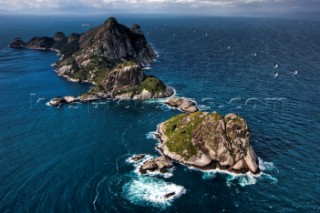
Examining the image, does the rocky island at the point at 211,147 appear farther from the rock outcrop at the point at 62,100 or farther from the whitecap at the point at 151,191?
the rock outcrop at the point at 62,100

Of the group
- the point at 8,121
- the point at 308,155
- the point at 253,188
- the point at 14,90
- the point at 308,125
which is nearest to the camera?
the point at 253,188

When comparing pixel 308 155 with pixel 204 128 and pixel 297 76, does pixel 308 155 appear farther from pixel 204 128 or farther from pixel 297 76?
pixel 297 76

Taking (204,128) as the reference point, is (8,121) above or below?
below

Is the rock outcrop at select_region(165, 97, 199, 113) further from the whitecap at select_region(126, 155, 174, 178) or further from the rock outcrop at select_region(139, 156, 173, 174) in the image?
the rock outcrop at select_region(139, 156, 173, 174)

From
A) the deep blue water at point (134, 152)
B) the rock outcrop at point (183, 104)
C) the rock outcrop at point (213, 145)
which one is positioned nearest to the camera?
the deep blue water at point (134, 152)

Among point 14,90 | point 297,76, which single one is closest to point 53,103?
point 14,90

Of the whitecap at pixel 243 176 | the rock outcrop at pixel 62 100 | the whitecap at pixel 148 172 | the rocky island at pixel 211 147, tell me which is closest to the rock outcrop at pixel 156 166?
the rocky island at pixel 211 147

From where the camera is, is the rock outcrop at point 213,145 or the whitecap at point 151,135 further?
the whitecap at point 151,135
